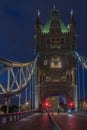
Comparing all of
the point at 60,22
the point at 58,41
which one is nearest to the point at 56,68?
the point at 58,41

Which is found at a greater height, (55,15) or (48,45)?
(55,15)

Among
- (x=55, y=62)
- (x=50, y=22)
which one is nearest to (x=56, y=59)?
(x=55, y=62)

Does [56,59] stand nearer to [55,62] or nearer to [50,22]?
[55,62]

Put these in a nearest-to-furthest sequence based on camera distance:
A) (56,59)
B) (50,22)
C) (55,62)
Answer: (55,62)
(56,59)
(50,22)

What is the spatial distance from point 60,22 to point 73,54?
60.2 ft

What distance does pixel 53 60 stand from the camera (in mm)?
116625

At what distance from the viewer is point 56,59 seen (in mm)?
116062

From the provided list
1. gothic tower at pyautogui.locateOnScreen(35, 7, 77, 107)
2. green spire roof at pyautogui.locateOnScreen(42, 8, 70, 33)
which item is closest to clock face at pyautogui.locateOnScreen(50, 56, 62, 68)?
gothic tower at pyautogui.locateOnScreen(35, 7, 77, 107)

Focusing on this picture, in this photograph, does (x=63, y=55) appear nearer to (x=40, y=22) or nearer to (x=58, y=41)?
(x=58, y=41)

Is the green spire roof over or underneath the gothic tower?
over

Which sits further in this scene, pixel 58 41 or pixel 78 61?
pixel 58 41

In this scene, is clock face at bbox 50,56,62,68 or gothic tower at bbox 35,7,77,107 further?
clock face at bbox 50,56,62,68

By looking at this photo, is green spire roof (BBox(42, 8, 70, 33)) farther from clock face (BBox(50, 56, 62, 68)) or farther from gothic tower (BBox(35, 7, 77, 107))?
clock face (BBox(50, 56, 62, 68))

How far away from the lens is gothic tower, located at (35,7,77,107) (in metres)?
111
